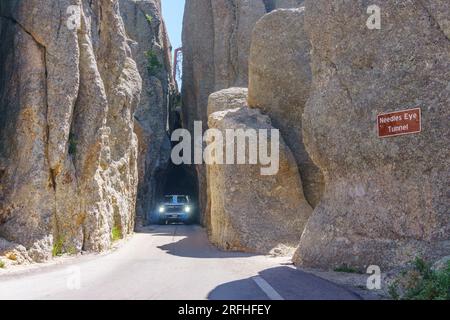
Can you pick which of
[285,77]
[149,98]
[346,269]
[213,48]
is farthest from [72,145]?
[213,48]

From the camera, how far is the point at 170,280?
395 inches

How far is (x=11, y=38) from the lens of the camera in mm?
16625

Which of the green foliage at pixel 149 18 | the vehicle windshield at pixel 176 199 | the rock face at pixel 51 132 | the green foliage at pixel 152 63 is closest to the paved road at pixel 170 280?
the rock face at pixel 51 132

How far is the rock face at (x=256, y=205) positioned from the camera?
17781mm

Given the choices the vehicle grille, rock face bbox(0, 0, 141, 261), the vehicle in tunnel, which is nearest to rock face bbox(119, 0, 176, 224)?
the vehicle in tunnel

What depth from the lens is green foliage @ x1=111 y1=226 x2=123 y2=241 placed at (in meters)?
20.6

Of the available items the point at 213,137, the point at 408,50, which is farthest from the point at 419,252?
the point at 213,137

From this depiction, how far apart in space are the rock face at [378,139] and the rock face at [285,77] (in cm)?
663

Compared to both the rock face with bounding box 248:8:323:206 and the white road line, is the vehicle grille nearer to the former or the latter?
the rock face with bounding box 248:8:323:206

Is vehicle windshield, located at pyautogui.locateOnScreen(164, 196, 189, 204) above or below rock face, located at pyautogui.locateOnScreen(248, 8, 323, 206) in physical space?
below

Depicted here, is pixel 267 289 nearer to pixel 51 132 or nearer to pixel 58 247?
pixel 58 247

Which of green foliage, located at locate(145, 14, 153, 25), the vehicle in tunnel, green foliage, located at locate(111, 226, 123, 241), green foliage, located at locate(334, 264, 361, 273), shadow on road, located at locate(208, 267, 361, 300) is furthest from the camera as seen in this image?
green foliage, located at locate(145, 14, 153, 25)

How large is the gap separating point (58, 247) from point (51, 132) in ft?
11.3
